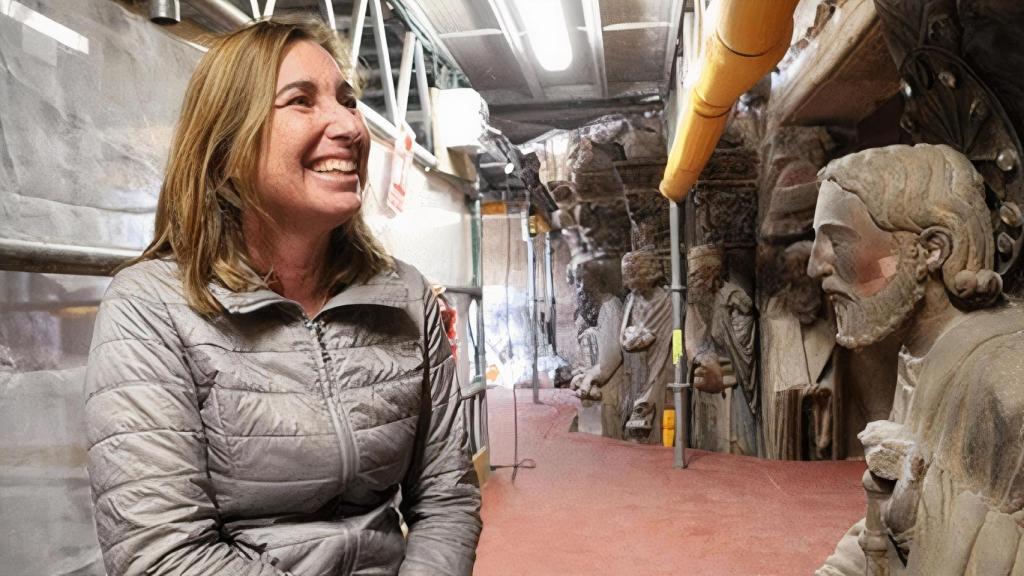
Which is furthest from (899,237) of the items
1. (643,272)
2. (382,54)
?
(643,272)

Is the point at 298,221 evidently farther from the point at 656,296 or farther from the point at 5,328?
the point at 656,296

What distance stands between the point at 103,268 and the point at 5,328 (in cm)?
21

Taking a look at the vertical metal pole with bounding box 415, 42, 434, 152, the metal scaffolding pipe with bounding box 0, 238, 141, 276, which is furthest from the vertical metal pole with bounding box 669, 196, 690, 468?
the metal scaffolding pipe with bounding box 0, 238, 141, 276

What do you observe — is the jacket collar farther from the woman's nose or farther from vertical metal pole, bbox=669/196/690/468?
vertical metal pole, bbox=669/196/690/468

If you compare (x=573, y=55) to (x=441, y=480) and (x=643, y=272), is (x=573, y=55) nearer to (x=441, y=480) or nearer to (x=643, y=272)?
(x=643, y=272)

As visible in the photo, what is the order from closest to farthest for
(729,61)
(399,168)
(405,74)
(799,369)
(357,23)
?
1. (729,61)
2. (357,23)
3. (399,168)
4. (405,74)
5. (799,369)

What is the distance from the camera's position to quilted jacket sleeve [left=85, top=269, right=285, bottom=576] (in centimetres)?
88

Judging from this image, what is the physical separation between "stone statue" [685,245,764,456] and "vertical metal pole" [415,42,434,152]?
2.77 metres

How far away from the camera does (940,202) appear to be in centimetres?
167

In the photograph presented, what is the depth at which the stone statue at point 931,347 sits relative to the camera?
136 centimetres

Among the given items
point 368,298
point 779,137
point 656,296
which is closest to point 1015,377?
point 368,298

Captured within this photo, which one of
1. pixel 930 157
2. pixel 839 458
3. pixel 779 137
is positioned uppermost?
pixel 779 137

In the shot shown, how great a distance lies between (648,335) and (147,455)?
19.1 feet

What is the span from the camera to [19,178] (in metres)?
1.28
